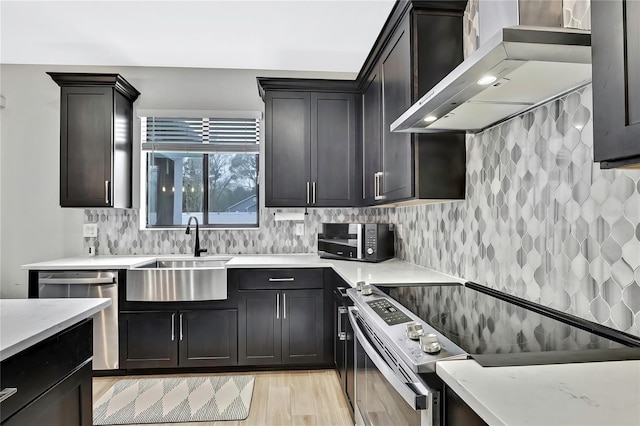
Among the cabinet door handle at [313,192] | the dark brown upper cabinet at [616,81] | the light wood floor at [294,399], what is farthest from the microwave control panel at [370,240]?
the dark brown upper cabinet at [616,81]

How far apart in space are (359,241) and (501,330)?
1.78 m

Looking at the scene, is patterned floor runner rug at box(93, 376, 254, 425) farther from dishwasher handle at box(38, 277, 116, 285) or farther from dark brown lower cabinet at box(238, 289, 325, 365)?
dishwasher handle at box(38, 277, 116, 285)

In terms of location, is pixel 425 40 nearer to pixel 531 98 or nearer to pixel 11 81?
pixel 531 98

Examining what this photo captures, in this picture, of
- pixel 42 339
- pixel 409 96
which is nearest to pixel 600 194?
pixel 409 96

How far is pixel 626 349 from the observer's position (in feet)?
3.26

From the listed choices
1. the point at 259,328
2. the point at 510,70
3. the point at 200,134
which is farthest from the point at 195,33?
the point at 510,70

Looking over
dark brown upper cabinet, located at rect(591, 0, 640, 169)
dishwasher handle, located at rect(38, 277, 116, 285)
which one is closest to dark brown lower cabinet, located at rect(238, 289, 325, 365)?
dishwasher handle, located at rect(38, 277, 116, 285)

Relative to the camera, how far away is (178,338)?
296cm

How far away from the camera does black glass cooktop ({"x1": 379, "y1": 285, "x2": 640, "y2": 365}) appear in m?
0.97

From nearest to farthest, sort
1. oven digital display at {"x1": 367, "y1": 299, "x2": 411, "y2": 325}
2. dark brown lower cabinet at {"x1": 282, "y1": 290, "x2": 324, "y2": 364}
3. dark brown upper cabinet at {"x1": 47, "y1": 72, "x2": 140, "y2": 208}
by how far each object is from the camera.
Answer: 1. oven digital display at {"x1": 367, "y1": 299, "x2": 411, "y2": 325}
2. dark brown lower cabinet at {"x1": 282, "y1": 290, "x2": 324, "y2": 364}
3. dark brown upper cabinet at {"x1": 47, "y1": 72, "x2": 140, "y2": 208}

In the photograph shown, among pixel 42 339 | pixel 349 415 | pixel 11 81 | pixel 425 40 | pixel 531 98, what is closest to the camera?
pixel 42 339

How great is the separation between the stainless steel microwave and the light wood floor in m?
0.95

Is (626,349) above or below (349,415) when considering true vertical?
above

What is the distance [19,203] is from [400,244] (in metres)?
3.57
